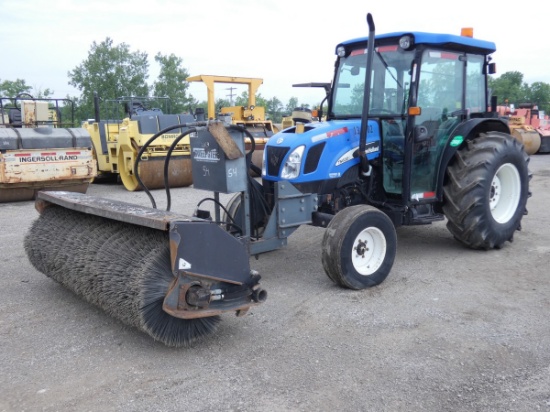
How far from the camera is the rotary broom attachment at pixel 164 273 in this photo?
11.1ft

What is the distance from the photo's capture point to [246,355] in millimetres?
3492

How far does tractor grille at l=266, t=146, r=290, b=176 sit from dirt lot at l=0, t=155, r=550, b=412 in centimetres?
100

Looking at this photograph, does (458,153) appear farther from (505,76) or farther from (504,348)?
(505,76)

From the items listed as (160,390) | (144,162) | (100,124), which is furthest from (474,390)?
(100,124)

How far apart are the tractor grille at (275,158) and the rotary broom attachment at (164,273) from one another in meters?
1.68

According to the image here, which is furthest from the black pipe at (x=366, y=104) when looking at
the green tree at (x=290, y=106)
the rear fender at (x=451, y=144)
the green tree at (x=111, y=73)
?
the green tree at (x=111, y=73)

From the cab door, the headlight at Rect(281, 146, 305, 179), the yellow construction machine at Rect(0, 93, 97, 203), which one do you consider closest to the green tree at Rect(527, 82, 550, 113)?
the yellow construction machine at Rect(0, 93, 97, 203)

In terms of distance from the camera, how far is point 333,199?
208 inches

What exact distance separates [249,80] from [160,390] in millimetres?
12314

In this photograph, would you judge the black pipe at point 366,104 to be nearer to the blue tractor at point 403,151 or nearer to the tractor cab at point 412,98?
the blue tractor at point 403,151

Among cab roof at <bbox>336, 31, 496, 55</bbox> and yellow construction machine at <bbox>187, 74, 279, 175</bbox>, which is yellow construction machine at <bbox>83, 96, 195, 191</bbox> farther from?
cab roof at <bbox>336, 31, 496, 55</bbox>

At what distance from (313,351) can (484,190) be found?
2.95 metres

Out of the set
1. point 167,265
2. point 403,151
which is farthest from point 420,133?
point 167,265

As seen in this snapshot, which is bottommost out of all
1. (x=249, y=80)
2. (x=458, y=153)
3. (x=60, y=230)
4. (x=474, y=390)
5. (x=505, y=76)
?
(x=474, y=390)
